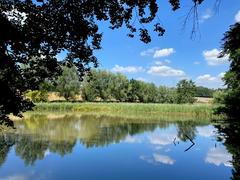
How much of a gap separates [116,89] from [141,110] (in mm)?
23600

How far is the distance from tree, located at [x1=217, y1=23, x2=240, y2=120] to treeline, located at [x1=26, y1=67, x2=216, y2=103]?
42988 millimetres

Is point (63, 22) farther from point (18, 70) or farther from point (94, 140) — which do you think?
point (94, 140)

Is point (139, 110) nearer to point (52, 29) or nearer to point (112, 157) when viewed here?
point (112, 157)

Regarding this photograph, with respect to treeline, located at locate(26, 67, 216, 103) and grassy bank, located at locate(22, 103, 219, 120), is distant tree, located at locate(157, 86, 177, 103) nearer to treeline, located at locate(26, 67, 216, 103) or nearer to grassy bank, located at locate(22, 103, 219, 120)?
treeline, located at locate(26, 67, 216, 103)

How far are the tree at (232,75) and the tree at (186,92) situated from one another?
152ft

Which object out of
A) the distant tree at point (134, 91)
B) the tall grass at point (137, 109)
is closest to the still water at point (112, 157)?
the tall grass at point (137, 109)

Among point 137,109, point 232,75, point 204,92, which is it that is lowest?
point 137,109

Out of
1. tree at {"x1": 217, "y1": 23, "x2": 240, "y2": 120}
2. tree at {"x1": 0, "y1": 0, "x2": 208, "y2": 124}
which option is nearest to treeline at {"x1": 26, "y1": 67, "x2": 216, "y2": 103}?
tree at {"x1": 217, "y1": 23, "x2": 240, "y2": 120}

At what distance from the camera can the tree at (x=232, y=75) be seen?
383 inches

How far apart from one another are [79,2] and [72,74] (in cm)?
6620

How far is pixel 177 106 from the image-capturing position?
48125 millimetres

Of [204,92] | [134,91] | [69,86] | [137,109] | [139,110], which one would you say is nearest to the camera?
[139,110]

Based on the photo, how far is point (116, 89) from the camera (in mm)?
75312

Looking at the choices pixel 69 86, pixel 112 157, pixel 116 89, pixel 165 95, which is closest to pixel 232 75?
pixel 112 157
